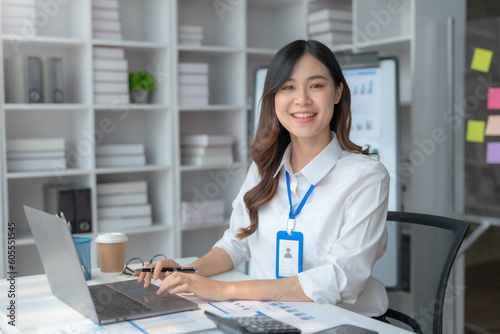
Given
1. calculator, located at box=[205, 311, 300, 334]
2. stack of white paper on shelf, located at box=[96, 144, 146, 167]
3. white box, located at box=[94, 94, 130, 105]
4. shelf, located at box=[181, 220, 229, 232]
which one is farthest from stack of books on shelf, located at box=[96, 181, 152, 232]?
calculator, located at box=[205, 311, 300, 334]

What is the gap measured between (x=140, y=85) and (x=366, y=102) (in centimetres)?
135

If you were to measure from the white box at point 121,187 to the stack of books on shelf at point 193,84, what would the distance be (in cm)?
56

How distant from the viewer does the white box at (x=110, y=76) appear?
11.1ft

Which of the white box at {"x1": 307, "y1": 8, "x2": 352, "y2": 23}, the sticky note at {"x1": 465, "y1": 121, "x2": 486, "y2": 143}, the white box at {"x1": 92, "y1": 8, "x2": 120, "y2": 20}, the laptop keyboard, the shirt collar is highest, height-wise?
the white box at {"x1": 307, "y1": 8, "x2": 352, "y2": 23}

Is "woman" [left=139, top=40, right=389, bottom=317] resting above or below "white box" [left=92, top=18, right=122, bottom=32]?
below

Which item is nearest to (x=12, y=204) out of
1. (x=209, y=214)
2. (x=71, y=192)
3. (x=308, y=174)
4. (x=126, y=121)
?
(x=71, y=192)

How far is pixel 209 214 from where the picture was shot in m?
3.82

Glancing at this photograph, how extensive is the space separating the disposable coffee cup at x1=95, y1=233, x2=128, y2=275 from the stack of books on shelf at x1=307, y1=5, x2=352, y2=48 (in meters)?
2.27

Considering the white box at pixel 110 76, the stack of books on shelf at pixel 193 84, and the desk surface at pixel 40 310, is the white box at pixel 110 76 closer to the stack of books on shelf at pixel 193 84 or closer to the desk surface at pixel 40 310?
the stack of books on shelf at pixel 193 84

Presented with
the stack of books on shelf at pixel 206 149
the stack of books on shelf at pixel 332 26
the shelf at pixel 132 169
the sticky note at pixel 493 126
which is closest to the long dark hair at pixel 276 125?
the sticky note at pixel 493 126

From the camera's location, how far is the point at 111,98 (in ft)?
11.2

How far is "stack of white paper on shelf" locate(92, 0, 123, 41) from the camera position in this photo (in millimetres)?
3422

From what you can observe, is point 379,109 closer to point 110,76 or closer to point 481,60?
point 481,60

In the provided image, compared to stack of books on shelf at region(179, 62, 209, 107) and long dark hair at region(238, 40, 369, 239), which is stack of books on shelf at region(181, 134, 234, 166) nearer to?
stack of books on shelf at region(179, 62, 209, 107)
